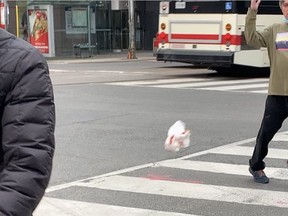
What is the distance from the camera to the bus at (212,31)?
56.0 feet

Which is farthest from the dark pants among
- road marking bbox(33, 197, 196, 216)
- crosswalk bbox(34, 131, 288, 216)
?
road marking bbox(33, 197, 196, 216)

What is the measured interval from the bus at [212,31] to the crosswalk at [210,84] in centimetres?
59

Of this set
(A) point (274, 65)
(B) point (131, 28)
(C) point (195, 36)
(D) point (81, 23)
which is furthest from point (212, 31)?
(D) point (81, 23)

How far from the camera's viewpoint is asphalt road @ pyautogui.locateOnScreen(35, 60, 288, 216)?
5074 mm

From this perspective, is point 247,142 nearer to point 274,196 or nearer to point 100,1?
point 274,196

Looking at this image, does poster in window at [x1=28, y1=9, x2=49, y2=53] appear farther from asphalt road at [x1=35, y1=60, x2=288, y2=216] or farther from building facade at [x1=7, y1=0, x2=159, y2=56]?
asphalt road at [x1=35, y1=60, x2=288, y2=216]

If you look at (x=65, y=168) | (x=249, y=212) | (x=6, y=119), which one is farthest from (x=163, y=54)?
(x=6, y=119)

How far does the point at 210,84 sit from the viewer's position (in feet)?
54.1

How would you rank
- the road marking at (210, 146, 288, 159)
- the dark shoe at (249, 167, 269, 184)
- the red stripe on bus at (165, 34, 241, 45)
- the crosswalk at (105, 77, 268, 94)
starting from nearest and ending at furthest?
the dark shoe at (249, 167, 269, 184) → the road marking at (210, 146, 288, 159) → the crosswalk at (105, 77, 268, 94) → the red stripe on bus at (165, 34, 241, 45)

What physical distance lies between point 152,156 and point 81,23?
91.2 ft

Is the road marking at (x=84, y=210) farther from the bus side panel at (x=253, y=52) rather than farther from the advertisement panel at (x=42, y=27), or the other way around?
the advertisement panel at (x=42, y=27)

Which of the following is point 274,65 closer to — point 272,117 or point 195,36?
point 272,117

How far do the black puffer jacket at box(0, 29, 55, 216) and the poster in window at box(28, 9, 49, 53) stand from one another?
29.6 m

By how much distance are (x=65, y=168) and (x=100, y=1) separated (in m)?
30.5
